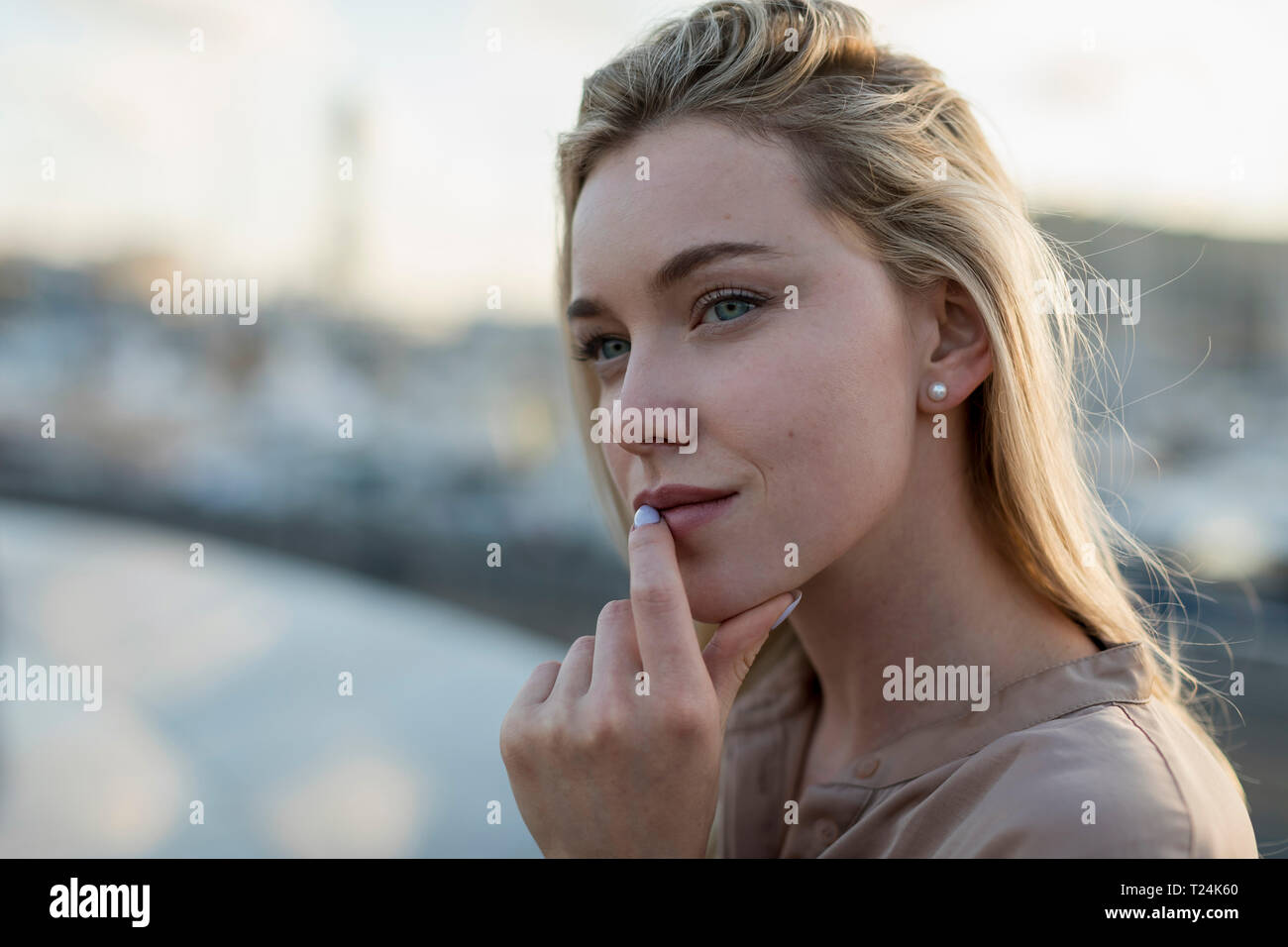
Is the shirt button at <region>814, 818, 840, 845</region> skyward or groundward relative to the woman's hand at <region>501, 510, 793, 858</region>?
groundward

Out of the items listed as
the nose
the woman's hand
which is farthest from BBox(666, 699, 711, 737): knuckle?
the nose

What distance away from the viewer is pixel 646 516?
167 centimetres

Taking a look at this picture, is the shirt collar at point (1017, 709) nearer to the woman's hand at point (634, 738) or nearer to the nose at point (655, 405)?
the woman's hand at point (634, 738)

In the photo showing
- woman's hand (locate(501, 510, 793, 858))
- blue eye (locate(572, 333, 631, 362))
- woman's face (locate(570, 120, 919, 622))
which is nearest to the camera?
woman's hand (locate(501, 510, 793, 858))

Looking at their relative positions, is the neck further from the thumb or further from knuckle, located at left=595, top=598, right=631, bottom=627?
knuckle, located at left=595, top=598, right=631, bottom=627

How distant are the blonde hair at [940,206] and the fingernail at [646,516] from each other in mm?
656

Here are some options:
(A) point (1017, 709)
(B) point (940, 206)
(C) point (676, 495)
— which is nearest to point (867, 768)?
(A) point (1017, 709)

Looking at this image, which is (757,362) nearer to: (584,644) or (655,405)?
(655,405)

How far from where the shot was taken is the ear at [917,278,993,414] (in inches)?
67.5

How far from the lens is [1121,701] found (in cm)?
150

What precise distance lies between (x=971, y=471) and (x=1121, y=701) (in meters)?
0.55
